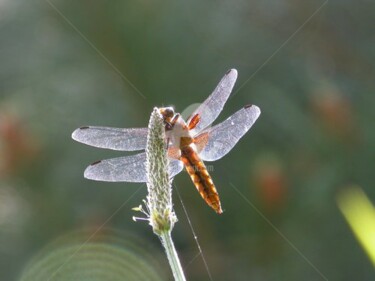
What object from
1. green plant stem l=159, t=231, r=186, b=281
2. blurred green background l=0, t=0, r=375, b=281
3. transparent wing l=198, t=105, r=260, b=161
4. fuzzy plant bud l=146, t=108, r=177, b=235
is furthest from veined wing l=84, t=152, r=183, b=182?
blurred green background l=0, t=0, r=375, b=281

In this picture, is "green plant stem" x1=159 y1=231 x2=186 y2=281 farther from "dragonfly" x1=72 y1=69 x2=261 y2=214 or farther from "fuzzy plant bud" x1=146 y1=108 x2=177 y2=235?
"dragonfly" x1=72 y1=69 x2=261 y2=214

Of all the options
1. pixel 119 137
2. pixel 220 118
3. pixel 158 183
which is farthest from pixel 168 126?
pixel 220 118

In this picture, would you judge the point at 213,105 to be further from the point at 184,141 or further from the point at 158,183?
the point at 158,183

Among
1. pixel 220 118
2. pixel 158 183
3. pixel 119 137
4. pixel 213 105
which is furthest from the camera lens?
pixel 220 118

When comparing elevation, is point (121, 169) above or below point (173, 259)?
above

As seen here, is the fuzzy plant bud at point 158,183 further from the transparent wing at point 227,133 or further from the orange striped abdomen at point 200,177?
the transparent wing at point 227,133

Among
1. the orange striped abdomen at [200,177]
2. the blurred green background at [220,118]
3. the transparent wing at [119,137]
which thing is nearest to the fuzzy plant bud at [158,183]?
the orange striped abdomen at [200,177]

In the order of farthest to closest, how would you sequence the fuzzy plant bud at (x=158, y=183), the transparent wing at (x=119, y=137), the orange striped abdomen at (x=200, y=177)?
1. the transparent wing at (x=119, y=137)
2. the orange striped abdomen at (x=200, y=177)
3. the fuzzy plant bud at (x=158, y=183)
